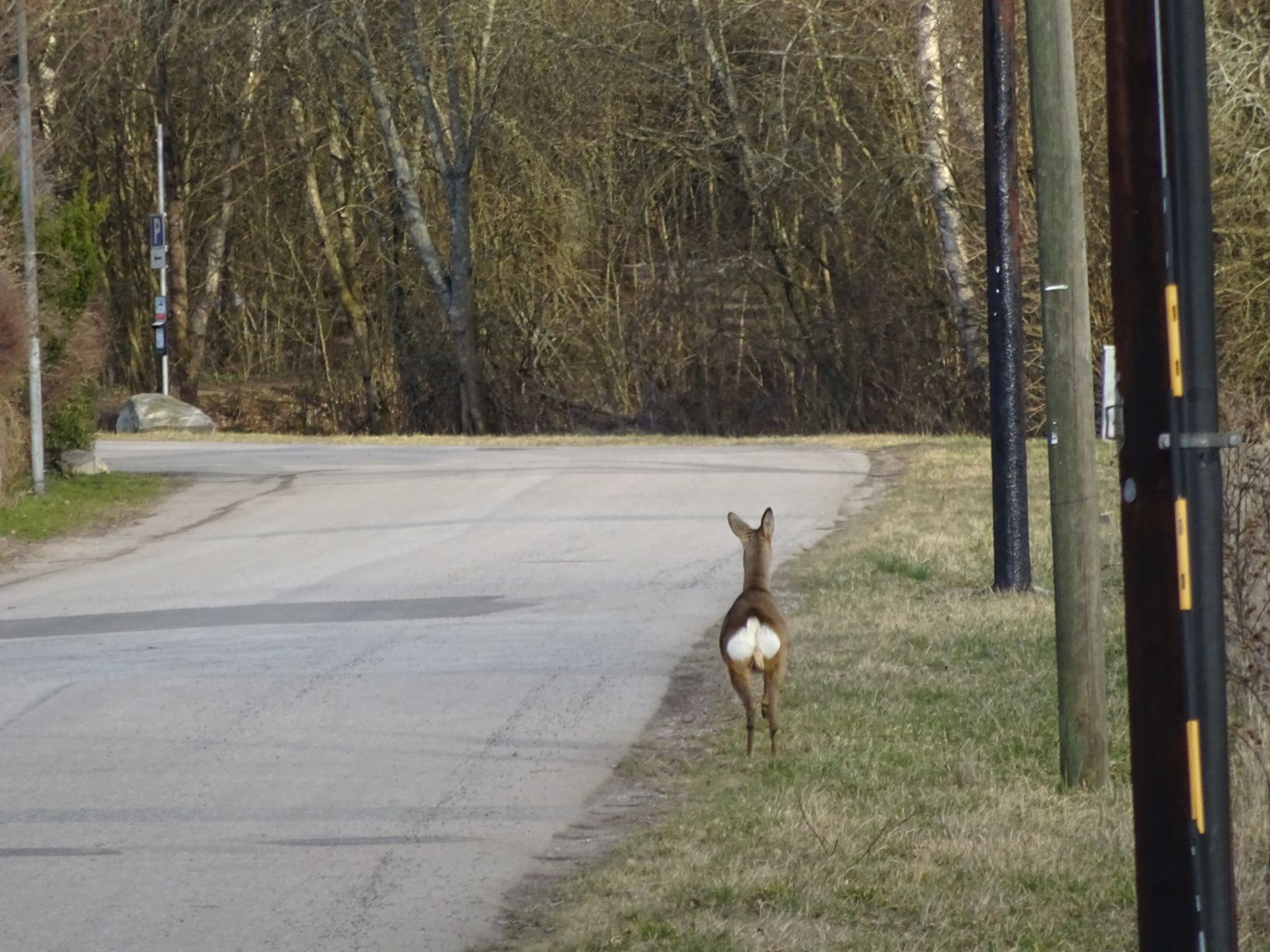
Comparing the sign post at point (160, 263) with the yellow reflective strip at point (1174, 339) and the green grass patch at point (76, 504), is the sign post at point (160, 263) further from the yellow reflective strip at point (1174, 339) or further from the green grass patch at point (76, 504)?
the yellow reflective strip at point (1174, 339)

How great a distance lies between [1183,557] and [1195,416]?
0.25m

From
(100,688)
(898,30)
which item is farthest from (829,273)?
(100,688)

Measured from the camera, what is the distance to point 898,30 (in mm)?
30578

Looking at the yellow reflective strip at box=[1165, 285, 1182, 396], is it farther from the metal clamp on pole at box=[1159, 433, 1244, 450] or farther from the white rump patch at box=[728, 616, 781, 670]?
the white rump patch at box=[728, 616, 781, 670]

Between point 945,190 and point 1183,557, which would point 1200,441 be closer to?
point 1183,557

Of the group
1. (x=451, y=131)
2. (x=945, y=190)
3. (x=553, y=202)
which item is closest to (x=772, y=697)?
(x=945, y=190)

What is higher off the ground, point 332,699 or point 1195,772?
point 1195,772

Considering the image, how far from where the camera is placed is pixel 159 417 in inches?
1415

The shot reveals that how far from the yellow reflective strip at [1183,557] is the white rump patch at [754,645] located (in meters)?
4.31

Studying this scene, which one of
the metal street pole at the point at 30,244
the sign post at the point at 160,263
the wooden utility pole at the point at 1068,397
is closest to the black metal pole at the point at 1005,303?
the wooden utility pole at the point at 1068,397

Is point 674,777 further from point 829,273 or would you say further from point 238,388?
point 238,388

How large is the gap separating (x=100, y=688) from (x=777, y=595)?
15.0 feet

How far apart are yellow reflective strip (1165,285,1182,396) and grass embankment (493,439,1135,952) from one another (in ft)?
7.67

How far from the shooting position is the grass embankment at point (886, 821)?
18.2ft
